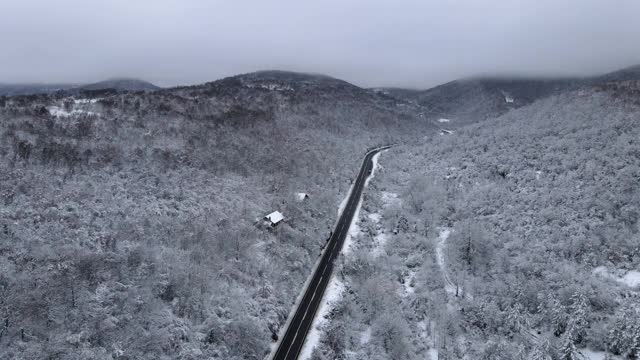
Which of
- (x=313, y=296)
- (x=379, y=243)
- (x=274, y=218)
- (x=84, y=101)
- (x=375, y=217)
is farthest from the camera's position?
(x=84, y=101)

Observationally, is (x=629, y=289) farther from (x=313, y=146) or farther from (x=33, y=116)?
(x=33, y=116)

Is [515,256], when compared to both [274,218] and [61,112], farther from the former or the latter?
[61,112]

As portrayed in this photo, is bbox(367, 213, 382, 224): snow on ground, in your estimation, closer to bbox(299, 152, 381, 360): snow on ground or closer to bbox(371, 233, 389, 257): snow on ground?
bbox(299, 152, 381, 360): snow on ground

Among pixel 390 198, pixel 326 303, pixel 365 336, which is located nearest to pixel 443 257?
pixel 365 336

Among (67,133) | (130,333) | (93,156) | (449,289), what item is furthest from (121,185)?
(449,289)

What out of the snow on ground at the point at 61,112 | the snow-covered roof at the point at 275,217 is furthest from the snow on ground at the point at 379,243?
the snow on ground at the point at 61,112

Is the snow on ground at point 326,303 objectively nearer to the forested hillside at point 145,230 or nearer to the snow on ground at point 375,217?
the forested hillside at point 145,230
